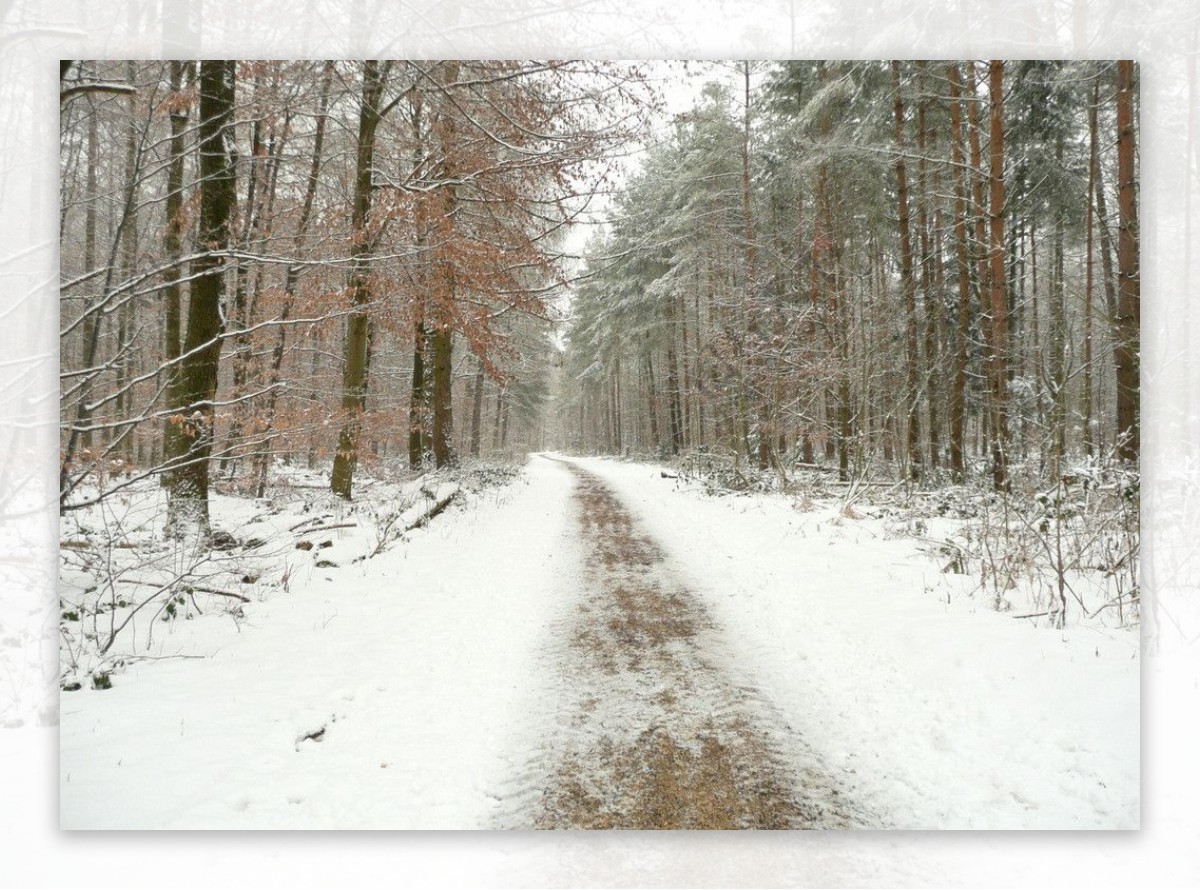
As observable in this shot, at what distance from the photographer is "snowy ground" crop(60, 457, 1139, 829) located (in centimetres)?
283

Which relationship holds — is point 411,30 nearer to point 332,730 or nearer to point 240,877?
point 332,730

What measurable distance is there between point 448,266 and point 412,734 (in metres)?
5.87

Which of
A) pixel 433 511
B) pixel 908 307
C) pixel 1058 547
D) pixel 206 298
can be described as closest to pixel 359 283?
pixel 206 298

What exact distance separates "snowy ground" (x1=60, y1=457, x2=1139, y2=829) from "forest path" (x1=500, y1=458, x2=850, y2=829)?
0.08 meters

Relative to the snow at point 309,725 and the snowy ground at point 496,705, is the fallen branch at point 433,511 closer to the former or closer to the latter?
the snowy ground at point 496,705

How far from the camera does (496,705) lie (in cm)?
362

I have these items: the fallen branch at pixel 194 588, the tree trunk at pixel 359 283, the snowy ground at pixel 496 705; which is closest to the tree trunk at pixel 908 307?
the snowy ground at pixel 496 705

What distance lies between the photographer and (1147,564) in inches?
156

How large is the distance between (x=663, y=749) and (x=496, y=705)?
1082mm

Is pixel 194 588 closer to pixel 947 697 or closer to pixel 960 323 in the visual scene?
pixel 947 697

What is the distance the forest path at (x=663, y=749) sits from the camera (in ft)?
9.17

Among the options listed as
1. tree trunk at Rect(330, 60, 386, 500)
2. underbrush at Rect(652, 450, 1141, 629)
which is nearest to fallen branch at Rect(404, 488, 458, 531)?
tree trunk at Rect(330, 60, 386, 500)

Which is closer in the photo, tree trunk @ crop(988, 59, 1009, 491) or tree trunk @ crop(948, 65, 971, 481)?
tree trunk @ crop(988, 59, 1009, 491)

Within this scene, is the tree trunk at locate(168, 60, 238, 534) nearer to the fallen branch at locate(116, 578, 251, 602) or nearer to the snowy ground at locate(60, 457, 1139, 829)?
the snowy ground at locate(60, 457, 1139, 829)
